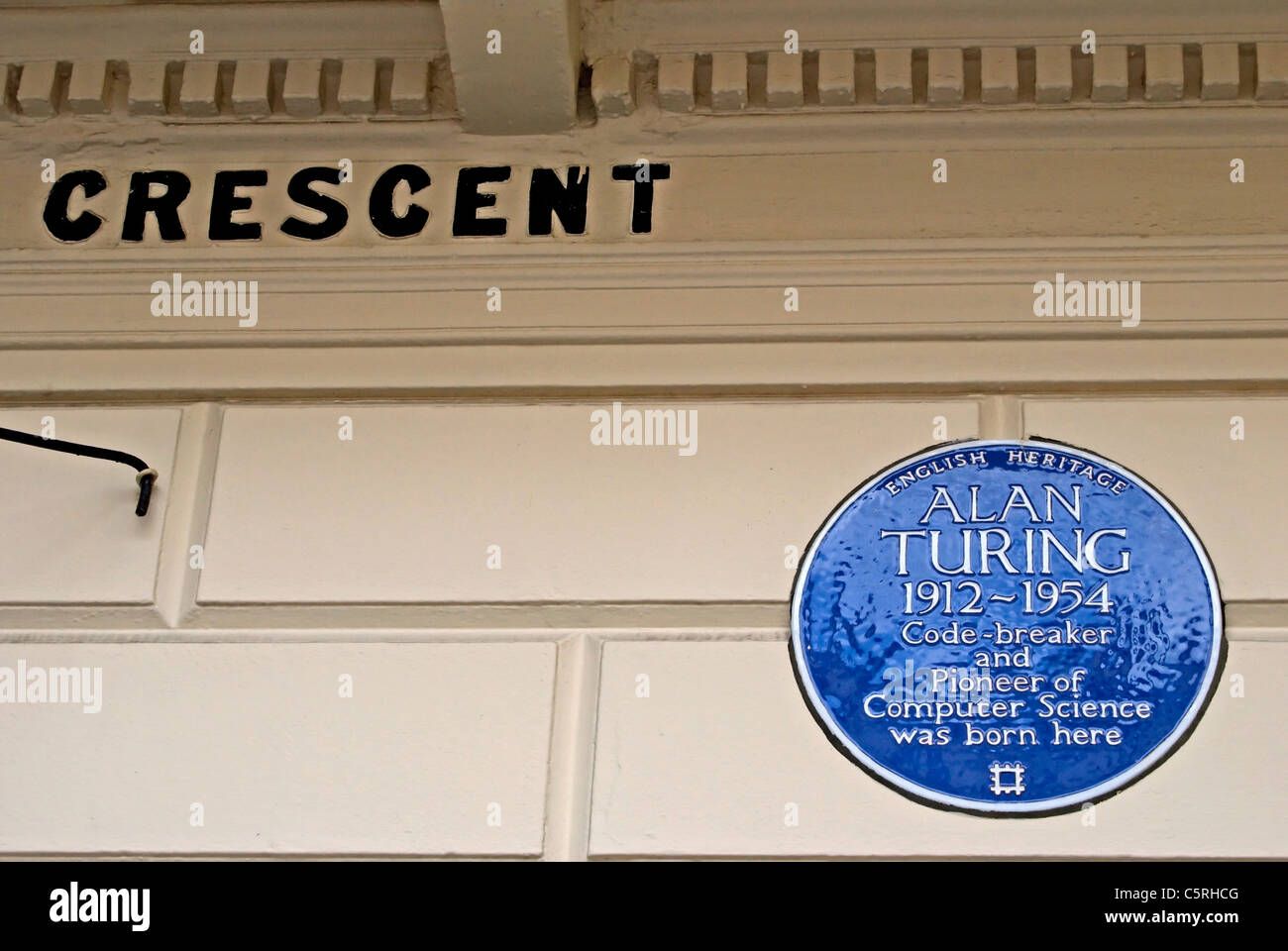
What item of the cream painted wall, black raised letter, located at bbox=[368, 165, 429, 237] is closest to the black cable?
the cream painted wall

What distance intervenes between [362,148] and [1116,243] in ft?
6.35

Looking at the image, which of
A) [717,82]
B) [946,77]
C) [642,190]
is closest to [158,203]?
[642,190]

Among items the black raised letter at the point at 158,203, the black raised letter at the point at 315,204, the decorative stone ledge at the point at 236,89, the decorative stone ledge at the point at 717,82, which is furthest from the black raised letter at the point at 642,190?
the black raised letter at the point at 158,203

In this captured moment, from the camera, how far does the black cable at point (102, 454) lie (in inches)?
170

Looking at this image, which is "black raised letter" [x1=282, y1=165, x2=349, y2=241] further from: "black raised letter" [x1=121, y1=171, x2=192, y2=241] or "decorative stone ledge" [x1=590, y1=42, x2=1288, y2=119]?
"decorative stone ledge" [x1=590, y1=42, x2=1288, y2=119]

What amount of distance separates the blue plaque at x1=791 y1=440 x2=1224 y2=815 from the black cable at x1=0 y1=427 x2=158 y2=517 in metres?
1.54

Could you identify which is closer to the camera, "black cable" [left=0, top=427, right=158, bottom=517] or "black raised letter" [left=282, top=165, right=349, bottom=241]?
"black cable" [left=0, top=427, right=158, bottom=517]

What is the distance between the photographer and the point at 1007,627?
13.4ft

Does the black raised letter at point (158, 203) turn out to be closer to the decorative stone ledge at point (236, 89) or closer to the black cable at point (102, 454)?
the decorative stone ledge at point (236, 89)

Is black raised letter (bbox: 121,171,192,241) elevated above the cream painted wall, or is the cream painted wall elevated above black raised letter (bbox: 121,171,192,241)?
black raised letter (bbox: 121,171,192,241)

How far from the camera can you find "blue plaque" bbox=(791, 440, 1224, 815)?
12.8 feet

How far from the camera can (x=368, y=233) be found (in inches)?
185
